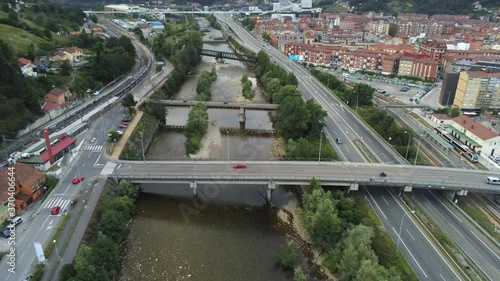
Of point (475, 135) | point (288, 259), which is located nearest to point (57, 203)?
point (288, 259)

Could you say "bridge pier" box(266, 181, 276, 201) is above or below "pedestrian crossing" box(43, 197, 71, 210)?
below

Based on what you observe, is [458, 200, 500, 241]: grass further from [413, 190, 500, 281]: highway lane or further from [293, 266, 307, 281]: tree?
[293, 266, 307, 281]: tree

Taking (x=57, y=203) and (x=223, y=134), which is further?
(x=223, y=134)

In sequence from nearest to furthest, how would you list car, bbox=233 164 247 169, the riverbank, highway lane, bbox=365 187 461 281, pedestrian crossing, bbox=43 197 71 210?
highway lane, bbox=365 187 461 281, the riverbank, pedestrian crossing, bbox=43 197 71 210, car, bbox=233 164 247 169

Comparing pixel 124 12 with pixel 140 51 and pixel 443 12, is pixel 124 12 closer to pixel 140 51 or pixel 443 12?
pixel 140 51

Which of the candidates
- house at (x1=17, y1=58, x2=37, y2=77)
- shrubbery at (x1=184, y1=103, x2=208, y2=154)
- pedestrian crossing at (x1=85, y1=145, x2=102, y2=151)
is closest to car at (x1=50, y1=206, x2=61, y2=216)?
pedestrian crossing at (x1=85, y1=145, x2=102, y2=151)

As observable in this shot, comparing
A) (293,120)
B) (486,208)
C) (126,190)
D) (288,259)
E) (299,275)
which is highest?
(293,120)

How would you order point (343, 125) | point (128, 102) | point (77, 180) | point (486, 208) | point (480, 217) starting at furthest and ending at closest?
point (128, 102), point (343, 125), point (77, 180), point (486, 208), point (480, 217)

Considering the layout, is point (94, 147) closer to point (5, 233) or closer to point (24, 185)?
point (24, 185)
